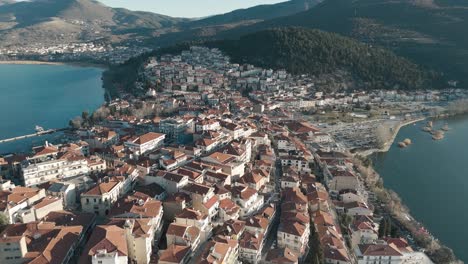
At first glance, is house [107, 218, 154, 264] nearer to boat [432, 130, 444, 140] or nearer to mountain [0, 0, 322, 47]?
boat [432, 130, 444, 140]

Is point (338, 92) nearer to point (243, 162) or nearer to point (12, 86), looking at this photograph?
point (243, 162)

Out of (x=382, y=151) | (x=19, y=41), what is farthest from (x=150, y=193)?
(x=19, y=41)

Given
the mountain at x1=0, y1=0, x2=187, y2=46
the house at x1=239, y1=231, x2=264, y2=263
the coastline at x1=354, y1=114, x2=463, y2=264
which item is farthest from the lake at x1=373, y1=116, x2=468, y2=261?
the mountain at x1=0, y1=0, x2=187, y2=46

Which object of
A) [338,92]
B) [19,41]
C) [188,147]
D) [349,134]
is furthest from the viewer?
[19,41]

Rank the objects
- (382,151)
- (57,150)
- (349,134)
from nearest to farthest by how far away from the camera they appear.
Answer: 1. (57,150)
2. (382,151)
3. (349,134)

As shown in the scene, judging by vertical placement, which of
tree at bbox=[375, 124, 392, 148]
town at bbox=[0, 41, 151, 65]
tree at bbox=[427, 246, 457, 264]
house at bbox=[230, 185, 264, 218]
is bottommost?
tree at bbox=[427, 246, 457, 264]

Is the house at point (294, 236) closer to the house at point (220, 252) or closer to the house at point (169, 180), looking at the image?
the house at point (220, 252)

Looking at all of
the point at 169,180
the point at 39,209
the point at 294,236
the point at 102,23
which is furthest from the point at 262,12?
the point at 39,209
